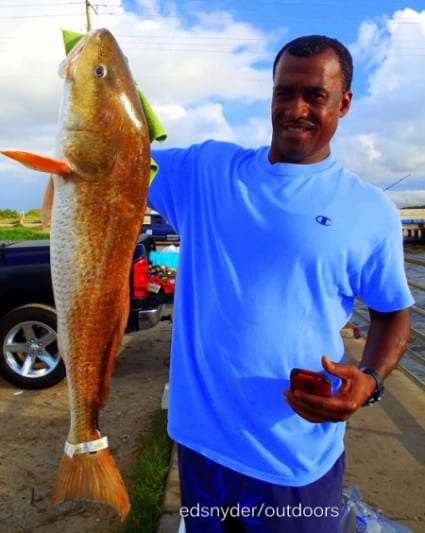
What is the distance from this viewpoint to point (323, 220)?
202 centimetres

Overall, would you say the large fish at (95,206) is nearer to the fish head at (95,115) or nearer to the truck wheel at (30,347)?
the fish head at (95,115)

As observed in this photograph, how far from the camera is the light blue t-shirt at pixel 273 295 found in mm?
2010

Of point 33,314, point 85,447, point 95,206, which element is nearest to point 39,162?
point 95,206

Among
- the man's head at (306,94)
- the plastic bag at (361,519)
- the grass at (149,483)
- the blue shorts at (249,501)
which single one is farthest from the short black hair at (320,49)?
the grass at (149,483)

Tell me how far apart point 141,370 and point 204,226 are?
16.4ft

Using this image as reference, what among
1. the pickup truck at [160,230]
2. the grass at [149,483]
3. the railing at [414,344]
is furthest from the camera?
the pickup truck at [160,230]

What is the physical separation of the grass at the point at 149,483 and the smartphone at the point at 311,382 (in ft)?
6.23

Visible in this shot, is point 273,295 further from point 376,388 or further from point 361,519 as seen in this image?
point 361,519

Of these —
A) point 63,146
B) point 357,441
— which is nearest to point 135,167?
point 63,146

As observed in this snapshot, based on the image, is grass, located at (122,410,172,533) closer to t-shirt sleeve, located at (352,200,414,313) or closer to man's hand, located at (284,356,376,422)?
man's hand, located at (284,356,376,422)

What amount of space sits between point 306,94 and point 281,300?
80 centimetres

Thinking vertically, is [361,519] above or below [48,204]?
below

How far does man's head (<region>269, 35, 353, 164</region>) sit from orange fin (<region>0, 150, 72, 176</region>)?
2.80ft

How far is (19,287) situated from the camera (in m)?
6.02
